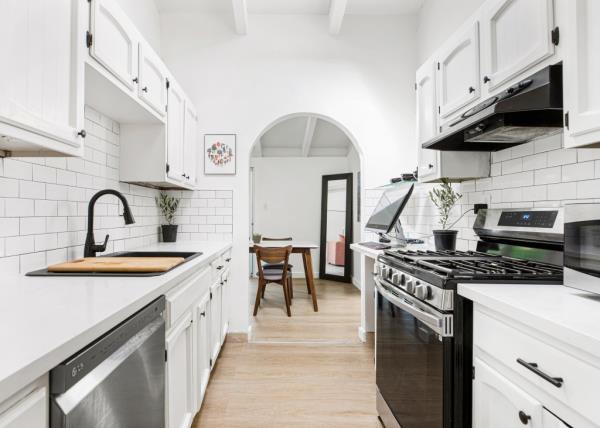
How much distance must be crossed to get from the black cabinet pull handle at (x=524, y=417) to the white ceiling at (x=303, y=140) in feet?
16.0

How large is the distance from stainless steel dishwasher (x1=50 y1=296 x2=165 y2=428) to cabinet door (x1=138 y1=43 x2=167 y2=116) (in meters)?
1.32

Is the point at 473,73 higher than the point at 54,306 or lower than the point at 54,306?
higher

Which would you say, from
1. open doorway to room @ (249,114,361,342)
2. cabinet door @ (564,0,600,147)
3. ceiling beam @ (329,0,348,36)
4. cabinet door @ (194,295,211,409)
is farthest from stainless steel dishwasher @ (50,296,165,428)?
open doorway to room @ (249,114,361,342)

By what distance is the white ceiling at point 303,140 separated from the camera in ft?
18.8

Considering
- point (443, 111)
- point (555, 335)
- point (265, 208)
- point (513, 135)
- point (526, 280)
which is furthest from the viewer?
point (265, 208)

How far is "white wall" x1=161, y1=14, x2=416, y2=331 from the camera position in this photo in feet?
10.5

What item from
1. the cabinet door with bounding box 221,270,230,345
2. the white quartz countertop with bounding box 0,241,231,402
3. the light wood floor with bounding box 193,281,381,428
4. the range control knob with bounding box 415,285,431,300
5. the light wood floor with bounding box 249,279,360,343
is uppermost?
the white quartz countertop with bounding box 0,241,231,402

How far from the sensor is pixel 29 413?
58 cm

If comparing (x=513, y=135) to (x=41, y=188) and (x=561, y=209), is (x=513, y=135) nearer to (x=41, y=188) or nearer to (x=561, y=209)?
(x=561, y=209)

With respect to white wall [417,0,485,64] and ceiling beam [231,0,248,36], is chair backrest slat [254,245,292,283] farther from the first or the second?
white wall [417,0,485,64]

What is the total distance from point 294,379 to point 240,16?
115 inches

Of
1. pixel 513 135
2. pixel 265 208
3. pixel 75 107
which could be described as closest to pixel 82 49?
pixel 75 107

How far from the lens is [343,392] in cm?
223

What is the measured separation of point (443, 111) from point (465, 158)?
33 centimetres
